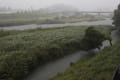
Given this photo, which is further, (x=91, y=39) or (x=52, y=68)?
(x=91, y=39)

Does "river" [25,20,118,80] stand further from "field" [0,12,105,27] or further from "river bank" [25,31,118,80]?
"field" [0,12,105,27]

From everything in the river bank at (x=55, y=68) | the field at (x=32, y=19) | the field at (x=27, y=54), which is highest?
the field at (x=27, y=54)

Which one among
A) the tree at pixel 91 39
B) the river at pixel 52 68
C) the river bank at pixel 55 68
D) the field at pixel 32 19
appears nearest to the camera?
the river at pixel 52 68

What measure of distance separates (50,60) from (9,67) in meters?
7.49

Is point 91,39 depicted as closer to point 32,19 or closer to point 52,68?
point 52,68

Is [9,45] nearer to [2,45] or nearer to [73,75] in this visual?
[2,45]

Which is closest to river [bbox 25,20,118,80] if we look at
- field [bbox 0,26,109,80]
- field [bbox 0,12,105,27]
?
field [bbox 0,26,109,80]

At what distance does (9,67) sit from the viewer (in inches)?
866

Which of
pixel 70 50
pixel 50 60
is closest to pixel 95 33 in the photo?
pixel 70 50

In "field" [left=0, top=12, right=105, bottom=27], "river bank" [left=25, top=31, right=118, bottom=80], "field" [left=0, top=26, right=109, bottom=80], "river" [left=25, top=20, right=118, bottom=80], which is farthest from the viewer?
"field" [left=0, top=12, right=105, bottom=27]

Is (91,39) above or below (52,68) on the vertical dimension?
above

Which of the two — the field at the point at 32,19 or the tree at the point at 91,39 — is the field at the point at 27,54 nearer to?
the tree at the point at 91,39

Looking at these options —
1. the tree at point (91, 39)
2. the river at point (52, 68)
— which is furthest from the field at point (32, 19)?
the tree at point (91, 39)

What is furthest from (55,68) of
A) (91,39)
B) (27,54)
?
(91,39)
